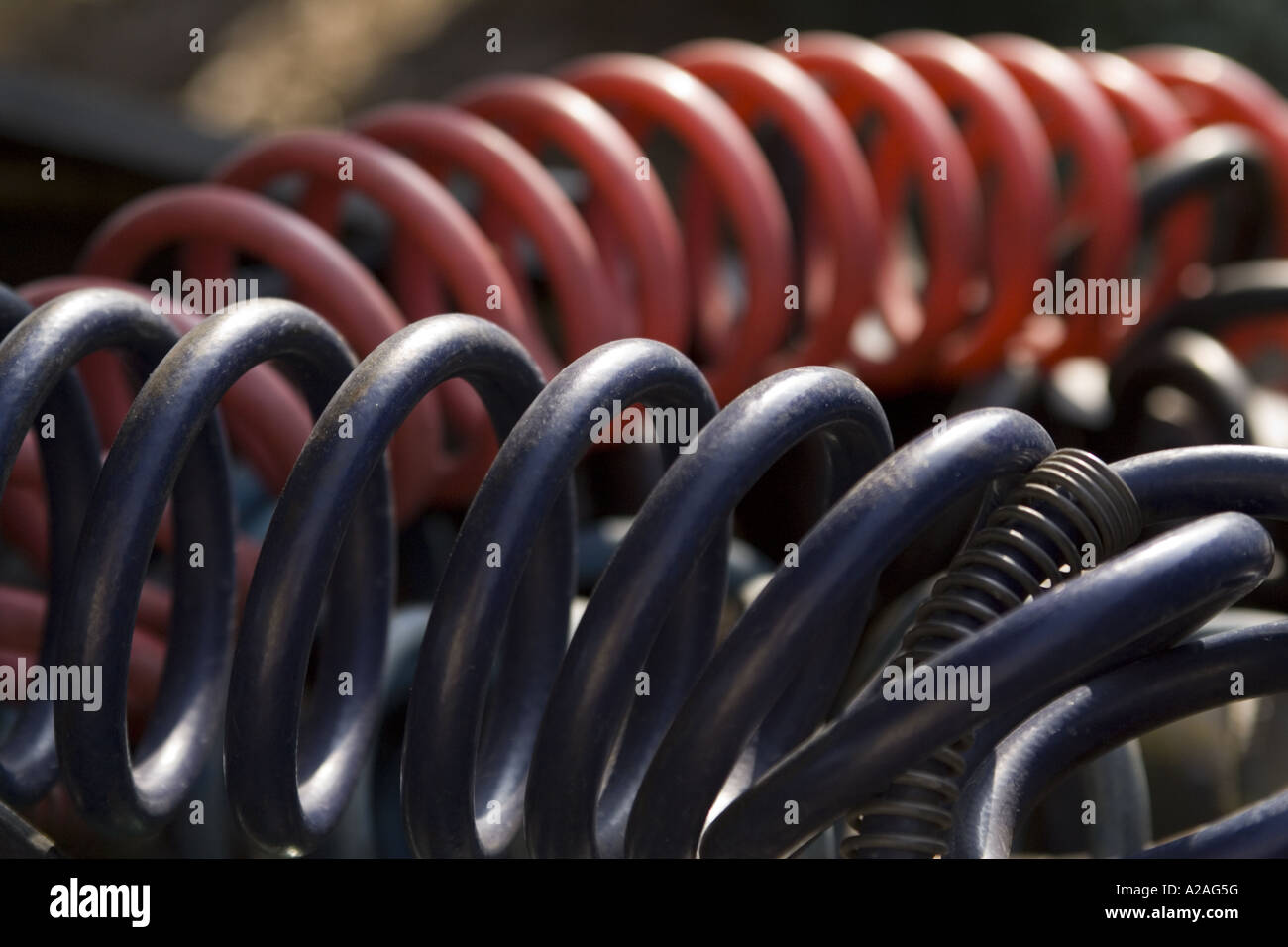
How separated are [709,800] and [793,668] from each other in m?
0.07

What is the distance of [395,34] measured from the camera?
419cm

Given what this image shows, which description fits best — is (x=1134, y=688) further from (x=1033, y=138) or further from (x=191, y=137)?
(x=191, y=137)

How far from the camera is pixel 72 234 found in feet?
6.87

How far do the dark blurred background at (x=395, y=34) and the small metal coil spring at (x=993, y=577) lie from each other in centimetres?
319

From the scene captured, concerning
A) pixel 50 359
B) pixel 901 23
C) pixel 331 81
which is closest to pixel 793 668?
pixel 50 359

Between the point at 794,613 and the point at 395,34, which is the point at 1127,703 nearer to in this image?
the point at 794,613

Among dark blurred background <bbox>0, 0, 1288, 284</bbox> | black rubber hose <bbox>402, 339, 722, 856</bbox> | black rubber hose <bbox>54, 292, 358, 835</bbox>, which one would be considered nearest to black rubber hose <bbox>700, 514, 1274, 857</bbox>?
black rubber hose <bbox>402, 339, 722, 856</bbox>

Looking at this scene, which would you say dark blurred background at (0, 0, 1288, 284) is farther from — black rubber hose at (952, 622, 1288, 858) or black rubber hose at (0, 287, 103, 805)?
black rubber hose at (952, 622, 1288, 858)

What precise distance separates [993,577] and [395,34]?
12.7 feet

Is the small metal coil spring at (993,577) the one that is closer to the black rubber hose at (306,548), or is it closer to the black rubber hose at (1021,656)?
the black rubber hose at (1021,656)

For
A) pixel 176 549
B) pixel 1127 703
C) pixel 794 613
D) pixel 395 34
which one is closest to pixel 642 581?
pixel 794 613

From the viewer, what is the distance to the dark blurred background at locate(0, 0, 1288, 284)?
3.59m

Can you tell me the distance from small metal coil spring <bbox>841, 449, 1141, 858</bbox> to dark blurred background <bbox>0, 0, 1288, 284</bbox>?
10.5 feet

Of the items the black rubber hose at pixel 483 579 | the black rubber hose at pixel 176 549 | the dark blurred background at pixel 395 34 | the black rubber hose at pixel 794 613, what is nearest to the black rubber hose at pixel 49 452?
the black rubber hose at pixel 176 549
